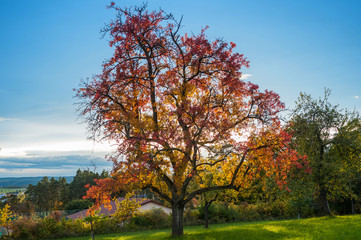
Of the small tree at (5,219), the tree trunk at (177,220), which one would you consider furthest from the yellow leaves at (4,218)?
the tree trunk at (177,220)

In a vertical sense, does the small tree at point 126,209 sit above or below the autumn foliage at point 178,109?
below

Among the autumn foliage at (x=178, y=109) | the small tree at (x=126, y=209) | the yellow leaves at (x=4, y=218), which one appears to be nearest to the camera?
the autumn foliage at (x=178, y=109)

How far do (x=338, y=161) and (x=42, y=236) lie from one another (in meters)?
23.0

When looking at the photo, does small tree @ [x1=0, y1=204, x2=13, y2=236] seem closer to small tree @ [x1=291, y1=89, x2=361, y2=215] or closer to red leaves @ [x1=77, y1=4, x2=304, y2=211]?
red leaves @ [x1=77, y1=4, x2=304, y2=211]

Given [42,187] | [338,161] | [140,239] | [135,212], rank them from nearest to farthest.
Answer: [140,239]
[338,161]
[135,212]
[42,187]

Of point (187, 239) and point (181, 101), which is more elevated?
point (181, 101)

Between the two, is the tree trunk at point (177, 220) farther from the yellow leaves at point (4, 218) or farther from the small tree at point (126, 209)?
the yellow leaves at point (4, 218)

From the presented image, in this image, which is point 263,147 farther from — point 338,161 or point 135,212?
point 135,212

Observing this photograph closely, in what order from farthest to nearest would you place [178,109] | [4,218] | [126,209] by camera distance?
1. [126,209]
2. [4,218]
3. [178,109]

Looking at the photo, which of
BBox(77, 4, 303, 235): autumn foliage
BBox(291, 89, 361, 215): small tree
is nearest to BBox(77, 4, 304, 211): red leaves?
BBox(77, 4, 303, 235): autumn foliage

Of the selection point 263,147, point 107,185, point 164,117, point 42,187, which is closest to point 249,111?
point 263,147

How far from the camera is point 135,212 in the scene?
25.3m

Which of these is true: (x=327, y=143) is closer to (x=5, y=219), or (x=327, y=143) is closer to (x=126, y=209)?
(x=126, y=209)

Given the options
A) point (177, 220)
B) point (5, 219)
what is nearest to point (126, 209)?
point (5, 219)
